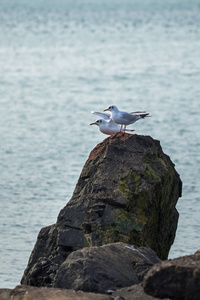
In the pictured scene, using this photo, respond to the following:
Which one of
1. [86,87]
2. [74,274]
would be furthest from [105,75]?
[74,274]

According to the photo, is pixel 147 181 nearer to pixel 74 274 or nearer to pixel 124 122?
pixel 124 122

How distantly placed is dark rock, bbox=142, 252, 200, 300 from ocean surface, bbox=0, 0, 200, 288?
23.4ft

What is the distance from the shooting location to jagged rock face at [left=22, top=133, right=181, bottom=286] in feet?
43.1

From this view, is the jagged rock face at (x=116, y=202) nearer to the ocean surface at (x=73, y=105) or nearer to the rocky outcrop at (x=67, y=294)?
the rocky outcrop at (x=67, y=294)

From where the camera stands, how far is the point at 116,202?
13.3 metres

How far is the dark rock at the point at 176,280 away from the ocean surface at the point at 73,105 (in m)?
7.12

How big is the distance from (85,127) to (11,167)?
26.4 feet

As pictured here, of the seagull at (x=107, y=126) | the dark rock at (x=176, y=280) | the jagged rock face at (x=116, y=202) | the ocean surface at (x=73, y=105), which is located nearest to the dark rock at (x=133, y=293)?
the dark rock at (x=176, y=280)

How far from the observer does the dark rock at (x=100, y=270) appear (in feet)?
35.1

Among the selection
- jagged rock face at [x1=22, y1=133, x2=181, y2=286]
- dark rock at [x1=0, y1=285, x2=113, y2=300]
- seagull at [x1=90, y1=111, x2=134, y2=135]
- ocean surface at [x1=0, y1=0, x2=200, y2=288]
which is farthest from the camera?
ocean surface at [x1=0, y1=0, x2=200, y2=288]

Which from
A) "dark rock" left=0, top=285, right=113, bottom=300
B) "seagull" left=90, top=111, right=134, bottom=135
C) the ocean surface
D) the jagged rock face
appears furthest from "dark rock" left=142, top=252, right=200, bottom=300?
the ocean surface

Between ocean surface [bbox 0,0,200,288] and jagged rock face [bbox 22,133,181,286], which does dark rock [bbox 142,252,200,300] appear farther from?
ocean surface [bbox 0,0,200,288]

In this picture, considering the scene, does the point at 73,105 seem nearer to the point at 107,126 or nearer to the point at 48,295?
the point at 107,126

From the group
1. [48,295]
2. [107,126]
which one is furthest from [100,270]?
[107,126]
